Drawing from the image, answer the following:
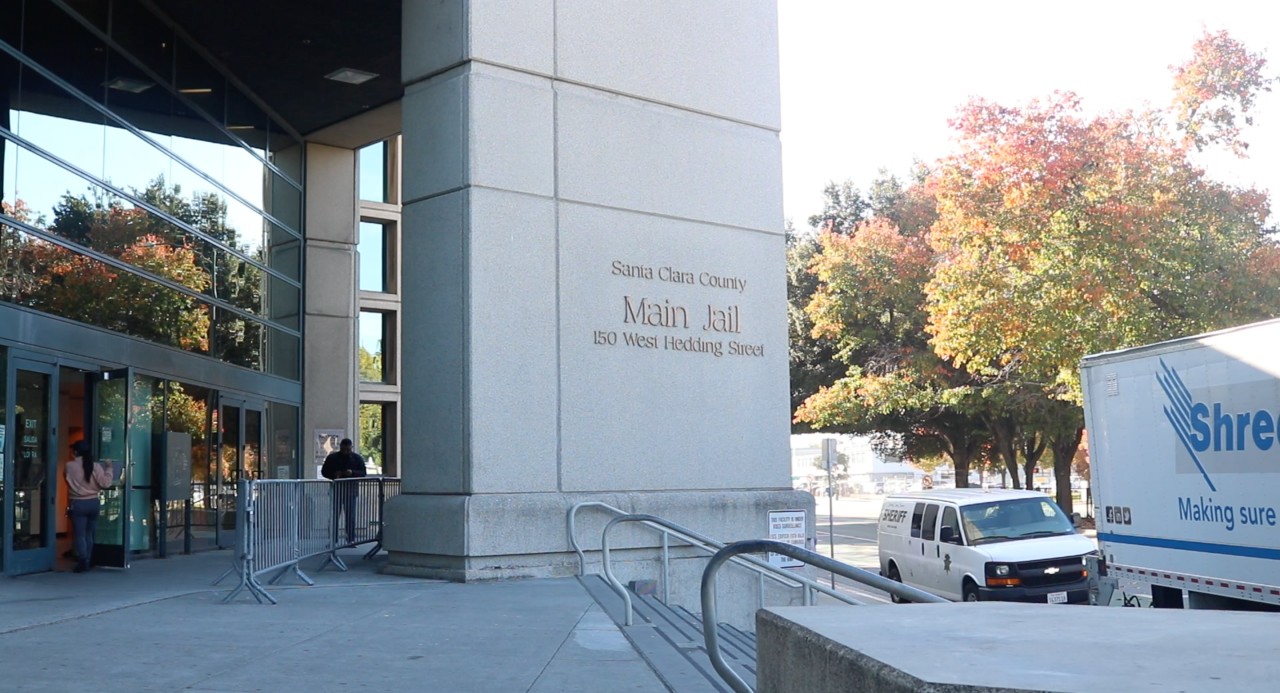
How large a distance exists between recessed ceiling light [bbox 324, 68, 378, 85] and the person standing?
7755 millimetres

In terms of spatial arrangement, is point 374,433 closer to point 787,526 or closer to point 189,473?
point 189,473

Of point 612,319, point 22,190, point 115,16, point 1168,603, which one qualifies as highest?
point 115,16

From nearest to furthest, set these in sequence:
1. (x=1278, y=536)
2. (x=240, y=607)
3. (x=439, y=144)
A: (x=240, y=607) < (x=1278, y=536) < (x=439, y=144)

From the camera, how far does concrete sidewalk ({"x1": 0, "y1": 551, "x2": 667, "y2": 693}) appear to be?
736 centimetres

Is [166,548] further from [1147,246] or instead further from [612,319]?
[1147,246]

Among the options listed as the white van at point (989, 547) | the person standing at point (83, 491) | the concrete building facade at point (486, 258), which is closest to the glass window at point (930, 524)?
the white van at point (989, 547)

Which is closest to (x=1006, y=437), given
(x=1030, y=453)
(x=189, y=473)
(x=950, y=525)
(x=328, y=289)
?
(x=1030, y=453)

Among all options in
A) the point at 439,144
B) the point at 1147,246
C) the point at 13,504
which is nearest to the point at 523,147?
the point at 439,144

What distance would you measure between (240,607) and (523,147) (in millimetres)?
5888

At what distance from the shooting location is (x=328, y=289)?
23.9 m

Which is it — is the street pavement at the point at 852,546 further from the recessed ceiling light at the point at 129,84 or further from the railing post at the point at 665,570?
the recessed ceiling light at the point at 129,84

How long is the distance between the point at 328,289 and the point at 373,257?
16347 mm

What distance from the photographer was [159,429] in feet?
57.7

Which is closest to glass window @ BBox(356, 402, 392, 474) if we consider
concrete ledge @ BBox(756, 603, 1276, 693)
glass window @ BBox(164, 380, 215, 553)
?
glass window @ BBox(164, 380, 215, 553)
